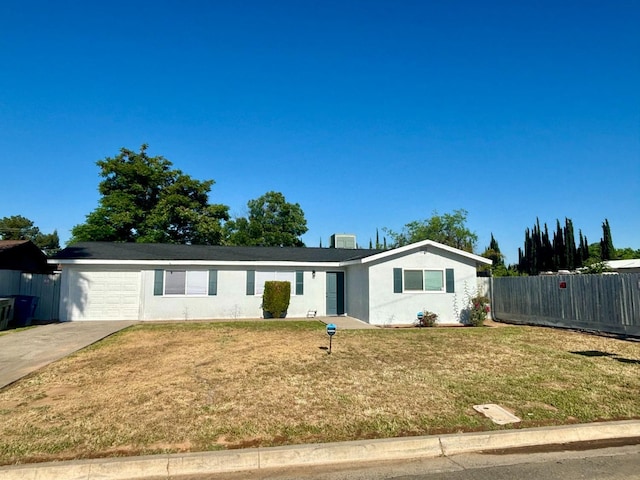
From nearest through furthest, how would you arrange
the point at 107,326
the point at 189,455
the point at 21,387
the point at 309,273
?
1. the point at 189,455
2. the point at 21,387
3. the point at 107,326
4. the point at 309,273

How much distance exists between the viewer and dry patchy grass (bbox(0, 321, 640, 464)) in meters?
4.45

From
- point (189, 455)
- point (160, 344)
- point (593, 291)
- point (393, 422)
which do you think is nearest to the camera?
point (189, 455)

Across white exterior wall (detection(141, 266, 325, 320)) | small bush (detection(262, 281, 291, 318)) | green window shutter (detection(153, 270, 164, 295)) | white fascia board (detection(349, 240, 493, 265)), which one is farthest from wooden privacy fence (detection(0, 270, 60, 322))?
white fascia board (detection(349, 240, 493, 265))

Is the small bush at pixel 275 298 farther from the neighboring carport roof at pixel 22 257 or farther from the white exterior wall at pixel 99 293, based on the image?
the neighboring carport roof at pixel 22 257

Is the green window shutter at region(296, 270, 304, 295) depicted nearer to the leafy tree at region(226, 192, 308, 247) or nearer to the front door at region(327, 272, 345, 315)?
the front door at region(327, 272, 345, 315)

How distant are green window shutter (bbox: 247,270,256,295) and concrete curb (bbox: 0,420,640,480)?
13619mm

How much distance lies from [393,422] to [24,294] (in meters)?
17.4

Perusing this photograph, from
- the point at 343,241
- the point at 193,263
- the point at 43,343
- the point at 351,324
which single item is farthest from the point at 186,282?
the point at 343,241

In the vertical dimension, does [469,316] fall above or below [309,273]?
below

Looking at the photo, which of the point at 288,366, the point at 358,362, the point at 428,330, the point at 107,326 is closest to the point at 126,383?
the point at 288,366

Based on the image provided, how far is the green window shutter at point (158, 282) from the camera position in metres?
16.5

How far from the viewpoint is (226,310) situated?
17.1m

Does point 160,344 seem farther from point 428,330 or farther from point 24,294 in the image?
point 24,294

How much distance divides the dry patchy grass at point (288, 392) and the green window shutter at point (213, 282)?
627cm
